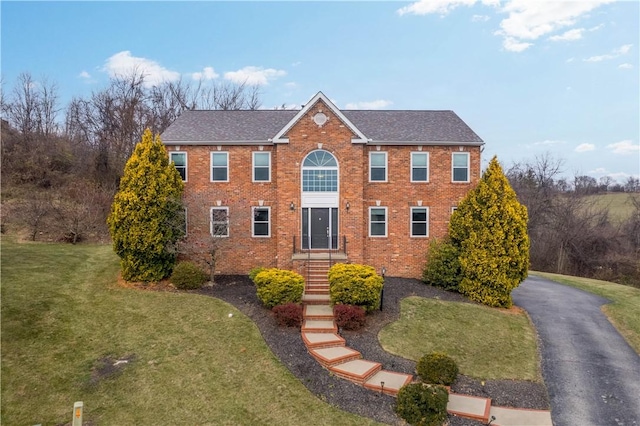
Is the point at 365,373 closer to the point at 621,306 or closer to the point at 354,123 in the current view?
the point at 354,123

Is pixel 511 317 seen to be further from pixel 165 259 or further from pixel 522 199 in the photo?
pixel 522 199

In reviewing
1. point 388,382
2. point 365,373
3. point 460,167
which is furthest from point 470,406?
point 460,167

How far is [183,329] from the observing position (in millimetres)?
12188

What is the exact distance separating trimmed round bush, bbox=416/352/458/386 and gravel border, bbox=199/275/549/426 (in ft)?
1.19

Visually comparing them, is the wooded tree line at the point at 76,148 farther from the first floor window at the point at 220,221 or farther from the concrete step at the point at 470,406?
the concrete step at the point at 470,406

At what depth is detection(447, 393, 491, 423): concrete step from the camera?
866 centimetres

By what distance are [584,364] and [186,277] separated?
14048 mm

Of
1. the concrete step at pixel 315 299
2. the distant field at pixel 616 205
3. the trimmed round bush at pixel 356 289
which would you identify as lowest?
the concrete step at pixel 315 299

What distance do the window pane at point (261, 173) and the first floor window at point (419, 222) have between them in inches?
287

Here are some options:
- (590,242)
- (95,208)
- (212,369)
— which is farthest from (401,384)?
(590,242)

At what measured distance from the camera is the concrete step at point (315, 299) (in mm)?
14748

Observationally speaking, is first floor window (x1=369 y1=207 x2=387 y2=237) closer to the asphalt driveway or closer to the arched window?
the arched window

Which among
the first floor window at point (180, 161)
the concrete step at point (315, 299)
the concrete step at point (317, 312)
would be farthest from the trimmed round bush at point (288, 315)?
the first floor window at point (180, 161)

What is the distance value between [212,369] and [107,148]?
1219 inches
